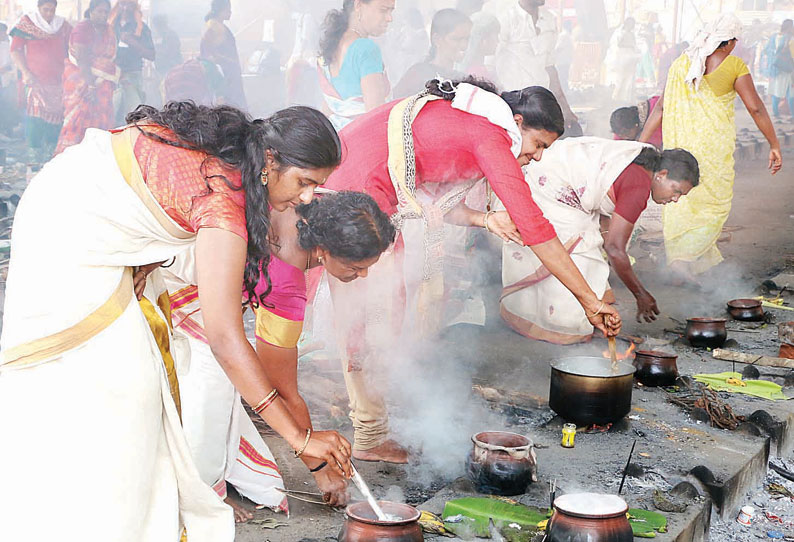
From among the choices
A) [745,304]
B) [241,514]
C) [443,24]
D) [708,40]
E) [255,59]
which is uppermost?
[443,24]

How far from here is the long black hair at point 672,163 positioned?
5523mm

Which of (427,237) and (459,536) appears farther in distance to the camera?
(427,237)

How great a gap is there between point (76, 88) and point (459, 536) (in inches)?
170

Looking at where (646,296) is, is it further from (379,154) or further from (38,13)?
(38,13)

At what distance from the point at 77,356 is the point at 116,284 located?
21cm

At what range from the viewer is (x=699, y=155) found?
7.36 metres

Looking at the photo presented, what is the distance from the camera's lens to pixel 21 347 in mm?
2133

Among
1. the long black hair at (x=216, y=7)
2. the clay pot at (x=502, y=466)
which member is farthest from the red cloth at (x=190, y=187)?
the long black hair at (x=216, y=7)

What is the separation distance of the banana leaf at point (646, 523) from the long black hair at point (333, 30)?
347cm

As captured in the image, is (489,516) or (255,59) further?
(255,59)

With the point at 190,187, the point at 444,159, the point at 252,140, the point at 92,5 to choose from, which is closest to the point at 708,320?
the point at 444,159

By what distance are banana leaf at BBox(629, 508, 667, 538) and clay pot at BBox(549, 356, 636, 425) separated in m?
0.80

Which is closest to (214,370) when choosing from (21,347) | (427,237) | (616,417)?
(21,347)

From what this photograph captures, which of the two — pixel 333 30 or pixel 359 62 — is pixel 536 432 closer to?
pixel 359 62
